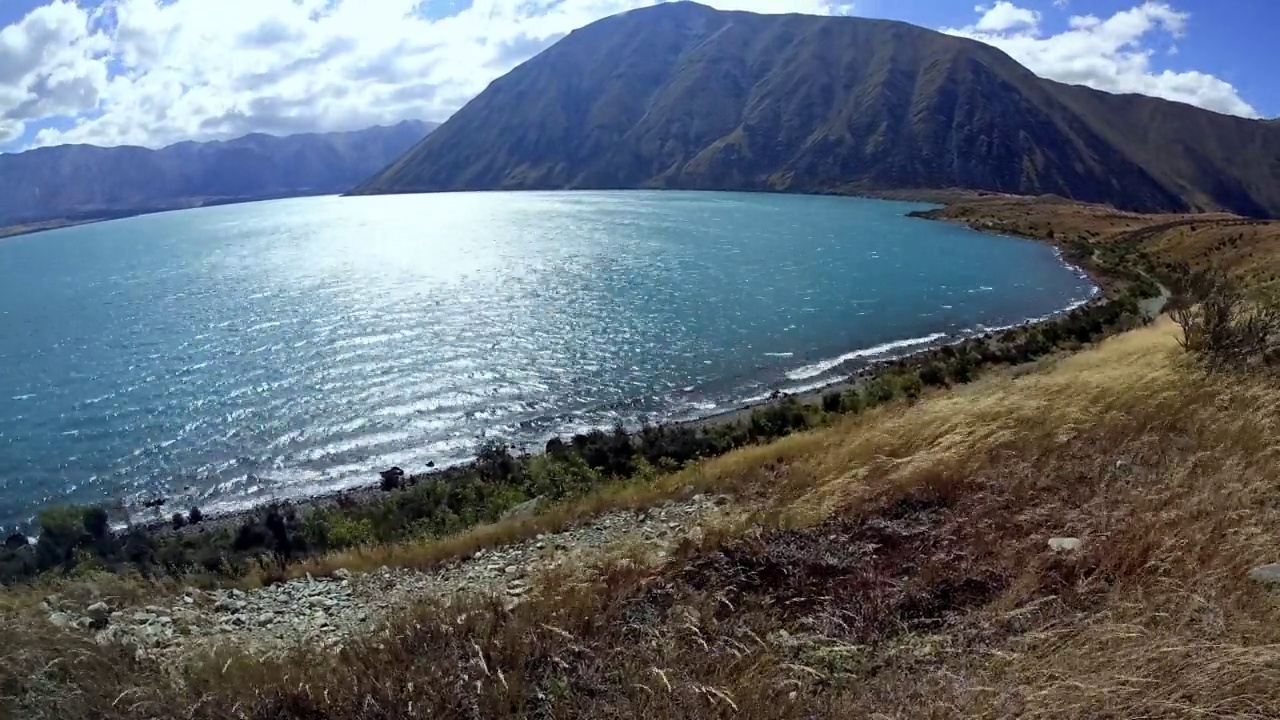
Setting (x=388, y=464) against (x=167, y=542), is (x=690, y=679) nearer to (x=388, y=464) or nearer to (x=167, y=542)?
(x=167, y=542)

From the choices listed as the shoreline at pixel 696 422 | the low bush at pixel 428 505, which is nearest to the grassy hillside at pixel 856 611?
the low bush at pixel 428 505

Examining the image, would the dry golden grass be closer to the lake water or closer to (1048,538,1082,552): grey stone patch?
the lake water

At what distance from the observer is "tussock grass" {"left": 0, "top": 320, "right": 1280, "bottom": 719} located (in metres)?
4.78

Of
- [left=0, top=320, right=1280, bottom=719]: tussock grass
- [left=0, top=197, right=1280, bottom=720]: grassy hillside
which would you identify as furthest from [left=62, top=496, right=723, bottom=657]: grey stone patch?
[left=0, top=320, right=1280, bottom=719]: tussock grass

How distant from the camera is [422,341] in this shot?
45.3 meters

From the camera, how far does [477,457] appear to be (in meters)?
27.8

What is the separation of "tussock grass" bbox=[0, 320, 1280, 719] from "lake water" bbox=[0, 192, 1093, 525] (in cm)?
2218

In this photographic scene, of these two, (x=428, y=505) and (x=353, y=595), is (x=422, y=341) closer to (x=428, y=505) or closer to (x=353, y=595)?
(x=428, y=505)

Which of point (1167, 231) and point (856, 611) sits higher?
point (1167, 231)

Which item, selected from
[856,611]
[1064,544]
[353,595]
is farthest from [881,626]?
[353,595]

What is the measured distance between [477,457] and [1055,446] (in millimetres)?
21139

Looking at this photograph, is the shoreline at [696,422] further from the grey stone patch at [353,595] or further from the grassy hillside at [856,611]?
the grassy hillside at [856,611]

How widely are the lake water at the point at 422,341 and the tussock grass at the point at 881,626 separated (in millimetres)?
22183

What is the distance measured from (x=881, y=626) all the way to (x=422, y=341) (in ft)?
138
